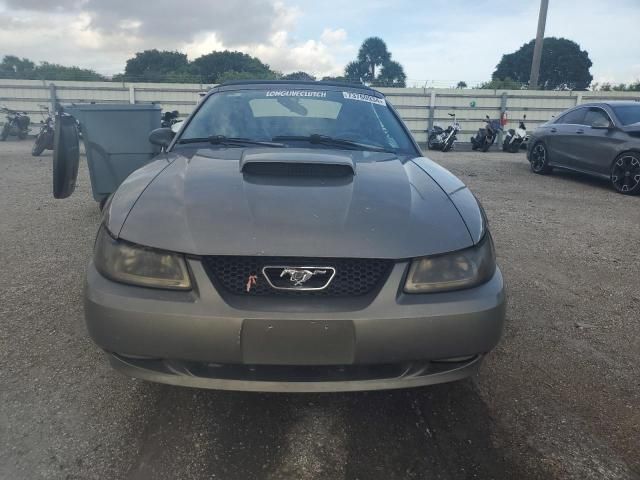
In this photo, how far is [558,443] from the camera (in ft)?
6.20

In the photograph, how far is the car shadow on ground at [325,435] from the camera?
1.71m

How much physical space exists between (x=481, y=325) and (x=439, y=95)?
643 inches

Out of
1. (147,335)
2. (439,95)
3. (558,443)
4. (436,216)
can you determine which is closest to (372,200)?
(436,216)

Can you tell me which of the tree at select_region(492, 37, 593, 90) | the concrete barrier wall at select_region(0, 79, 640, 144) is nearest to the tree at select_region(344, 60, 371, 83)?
the tree at select_region(492, 37, 593, 90)

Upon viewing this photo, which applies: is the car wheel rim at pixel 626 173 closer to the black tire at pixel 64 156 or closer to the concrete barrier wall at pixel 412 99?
the black tire at pixel 64 156

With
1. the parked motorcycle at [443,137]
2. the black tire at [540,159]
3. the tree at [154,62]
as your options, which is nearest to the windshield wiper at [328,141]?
the black tire at [540,159]

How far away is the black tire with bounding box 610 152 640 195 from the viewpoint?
24.2 ft

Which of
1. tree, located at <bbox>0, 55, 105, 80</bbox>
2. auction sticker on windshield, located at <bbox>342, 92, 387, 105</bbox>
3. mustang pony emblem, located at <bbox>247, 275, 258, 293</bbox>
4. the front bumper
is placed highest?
tree, located at <bbox>0, 55, 105, 80</bbox>

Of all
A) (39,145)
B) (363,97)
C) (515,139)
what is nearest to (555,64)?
(515,139)

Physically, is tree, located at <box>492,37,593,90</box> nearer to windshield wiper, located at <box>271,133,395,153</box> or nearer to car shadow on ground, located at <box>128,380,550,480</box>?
windshield wiper, located at <box>271,133,395,153</box>

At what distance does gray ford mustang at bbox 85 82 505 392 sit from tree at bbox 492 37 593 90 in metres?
65.0

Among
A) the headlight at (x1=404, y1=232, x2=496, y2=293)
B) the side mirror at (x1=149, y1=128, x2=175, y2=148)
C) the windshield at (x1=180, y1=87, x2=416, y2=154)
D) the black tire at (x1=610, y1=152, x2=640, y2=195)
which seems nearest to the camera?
the headlight at (x1=404, y1=232, x2=496, y2=293)

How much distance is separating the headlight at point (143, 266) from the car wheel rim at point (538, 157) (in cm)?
964

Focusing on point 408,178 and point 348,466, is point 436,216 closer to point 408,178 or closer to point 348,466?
point 408,178
